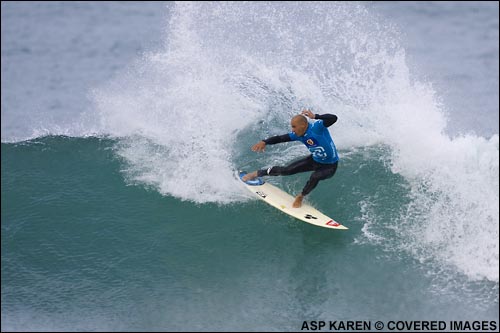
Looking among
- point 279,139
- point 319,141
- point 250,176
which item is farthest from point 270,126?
point 319,141

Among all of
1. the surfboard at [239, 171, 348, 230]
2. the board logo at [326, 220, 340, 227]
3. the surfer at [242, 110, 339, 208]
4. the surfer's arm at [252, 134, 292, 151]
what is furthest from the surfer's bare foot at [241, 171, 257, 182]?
the board logo at [326, 220, 340, 227]

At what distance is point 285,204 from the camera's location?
40.7 ft

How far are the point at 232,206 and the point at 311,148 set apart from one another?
1891mm

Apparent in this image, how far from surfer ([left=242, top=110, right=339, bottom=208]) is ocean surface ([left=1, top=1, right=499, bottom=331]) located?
73 centimetres

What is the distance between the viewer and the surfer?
11.5m

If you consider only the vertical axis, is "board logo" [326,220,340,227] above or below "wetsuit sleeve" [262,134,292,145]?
below

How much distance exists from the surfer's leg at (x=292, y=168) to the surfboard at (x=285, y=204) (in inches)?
18.2

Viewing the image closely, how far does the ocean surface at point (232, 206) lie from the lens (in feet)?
34.7

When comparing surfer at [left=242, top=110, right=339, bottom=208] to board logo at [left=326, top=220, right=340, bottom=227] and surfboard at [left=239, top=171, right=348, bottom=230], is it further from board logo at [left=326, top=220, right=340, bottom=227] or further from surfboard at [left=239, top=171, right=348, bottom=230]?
board logo at [left=326, top=220, right=340, bottom=227]

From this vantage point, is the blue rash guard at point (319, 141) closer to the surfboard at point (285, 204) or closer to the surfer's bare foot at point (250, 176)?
the surfboard at point (285, 204)

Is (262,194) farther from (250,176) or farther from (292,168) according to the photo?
(292,168)

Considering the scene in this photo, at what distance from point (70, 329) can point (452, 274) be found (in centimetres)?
589

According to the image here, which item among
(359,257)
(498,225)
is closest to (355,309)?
(359,257)

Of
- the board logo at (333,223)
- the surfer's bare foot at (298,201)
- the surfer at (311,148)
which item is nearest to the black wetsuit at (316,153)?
the surfer at (311,148)
